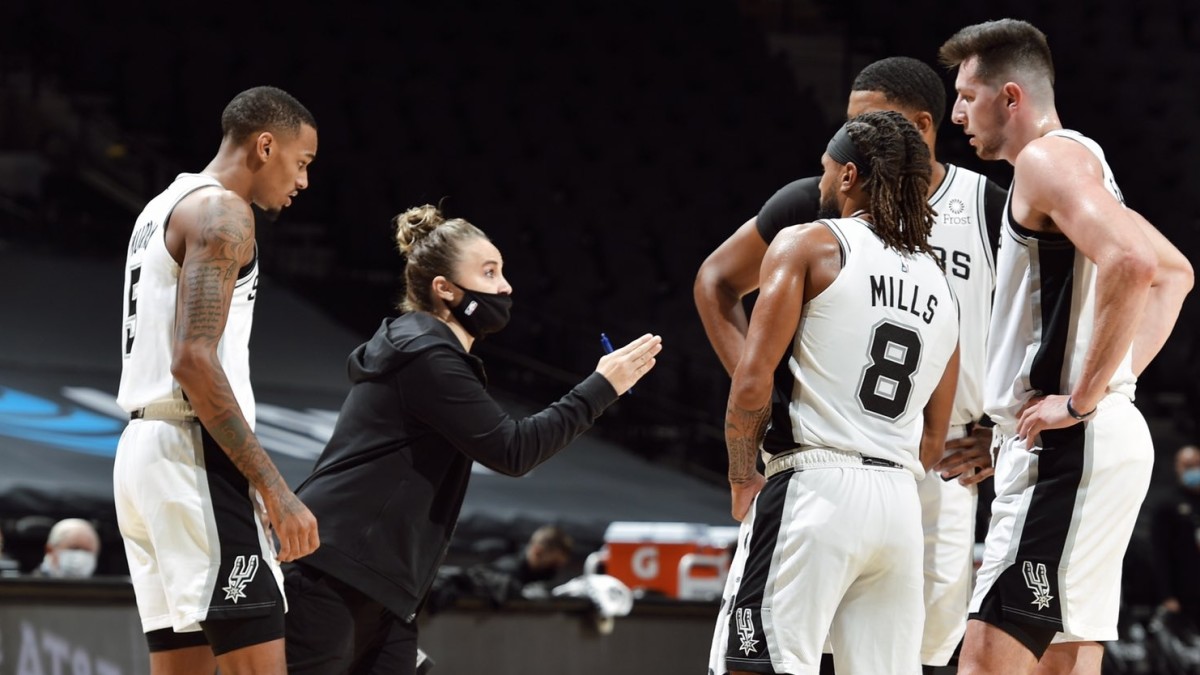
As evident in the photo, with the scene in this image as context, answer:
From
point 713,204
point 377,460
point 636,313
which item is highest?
point 713,204

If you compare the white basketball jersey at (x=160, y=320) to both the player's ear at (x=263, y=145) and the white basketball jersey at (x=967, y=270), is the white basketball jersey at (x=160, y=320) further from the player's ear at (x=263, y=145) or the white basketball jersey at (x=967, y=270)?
the white basketball jersey at (x=967, y=270)

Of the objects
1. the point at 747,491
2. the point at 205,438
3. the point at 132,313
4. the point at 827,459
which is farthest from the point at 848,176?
the point at 132,313

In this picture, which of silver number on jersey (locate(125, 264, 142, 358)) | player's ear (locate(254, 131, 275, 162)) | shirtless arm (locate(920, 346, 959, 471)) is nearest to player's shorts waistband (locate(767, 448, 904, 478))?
shirtless arm (locate(920, 346, 959, 471))

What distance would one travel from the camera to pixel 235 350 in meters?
3.73

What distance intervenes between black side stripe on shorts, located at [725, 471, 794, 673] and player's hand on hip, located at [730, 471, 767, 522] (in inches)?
7.0

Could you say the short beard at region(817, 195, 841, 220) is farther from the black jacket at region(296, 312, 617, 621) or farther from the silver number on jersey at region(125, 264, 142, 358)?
the silver number on jersey at region(125, 264, 142, 358)

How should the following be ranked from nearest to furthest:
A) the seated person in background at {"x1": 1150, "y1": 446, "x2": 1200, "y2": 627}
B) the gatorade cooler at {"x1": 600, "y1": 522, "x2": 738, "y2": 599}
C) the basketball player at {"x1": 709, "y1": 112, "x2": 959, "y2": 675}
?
the basketball player at {"x1": 709, "y1": 112, "x2": 959, "y2": 675}
the gatorade cooler at {"x1": 600, "y1": 522, "x2": 738, "y2": 599}
the seated person in background at {"x1": 1150, "y1": 446, "x2": 1200, "y2": 627}

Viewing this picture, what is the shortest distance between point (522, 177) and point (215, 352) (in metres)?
10.4

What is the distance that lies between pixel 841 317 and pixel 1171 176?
13366 millimetres

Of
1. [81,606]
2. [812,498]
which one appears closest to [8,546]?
[81,606]

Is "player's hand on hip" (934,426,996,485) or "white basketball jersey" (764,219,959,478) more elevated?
"white basketball jersey" (764,219,959,478)

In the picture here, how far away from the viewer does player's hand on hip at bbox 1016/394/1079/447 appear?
11.7 ft

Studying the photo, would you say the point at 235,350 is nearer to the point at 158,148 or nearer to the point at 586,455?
the point at 586,455

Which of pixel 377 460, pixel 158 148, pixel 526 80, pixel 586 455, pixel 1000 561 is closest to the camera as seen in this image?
pixel 1000 561
